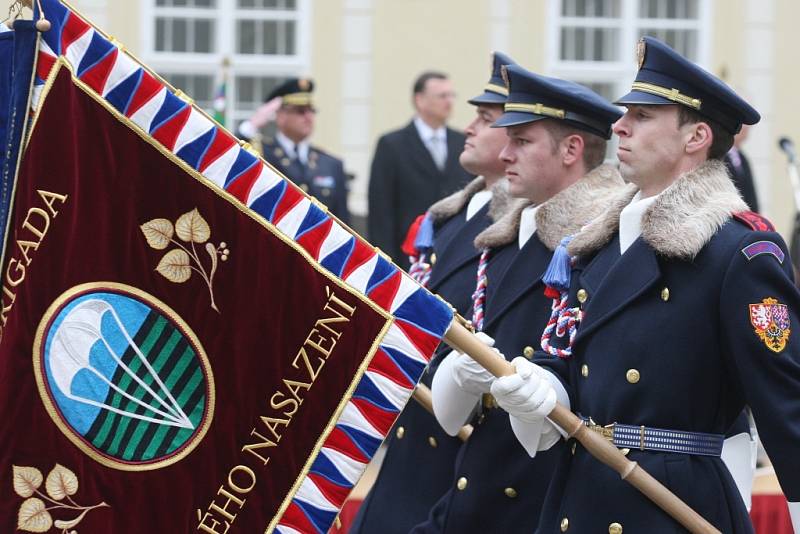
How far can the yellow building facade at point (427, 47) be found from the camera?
11.8 meters

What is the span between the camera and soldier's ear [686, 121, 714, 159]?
155 inches

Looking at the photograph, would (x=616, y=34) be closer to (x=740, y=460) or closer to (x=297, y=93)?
(x=297, y=93)

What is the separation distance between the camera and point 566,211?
15.2ft

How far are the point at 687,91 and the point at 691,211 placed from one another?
31 centimetres

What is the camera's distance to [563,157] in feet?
15.7

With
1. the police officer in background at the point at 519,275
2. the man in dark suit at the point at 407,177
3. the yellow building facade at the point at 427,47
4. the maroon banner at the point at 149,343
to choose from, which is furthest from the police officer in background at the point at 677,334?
the yellow building facade at the point at 427,47

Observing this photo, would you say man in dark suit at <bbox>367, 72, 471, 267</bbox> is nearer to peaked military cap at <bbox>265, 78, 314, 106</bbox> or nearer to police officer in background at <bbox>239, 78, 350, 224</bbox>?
police officer in background at <bbox>239, 78, 350, 224</bbox>

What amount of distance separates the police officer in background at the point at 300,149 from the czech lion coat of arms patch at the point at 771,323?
20.4 ft

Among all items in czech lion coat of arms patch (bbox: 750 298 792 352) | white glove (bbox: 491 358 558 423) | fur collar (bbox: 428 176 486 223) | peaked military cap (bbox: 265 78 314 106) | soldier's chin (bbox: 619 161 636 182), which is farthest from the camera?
peaked military cap (bbox: 265 78 314 106)

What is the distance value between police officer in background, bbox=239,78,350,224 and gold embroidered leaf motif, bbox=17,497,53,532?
19.5ft

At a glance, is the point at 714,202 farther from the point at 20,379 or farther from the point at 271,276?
the point at 20,379

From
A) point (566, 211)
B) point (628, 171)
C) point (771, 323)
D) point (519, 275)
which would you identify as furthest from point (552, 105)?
point (771, 323)

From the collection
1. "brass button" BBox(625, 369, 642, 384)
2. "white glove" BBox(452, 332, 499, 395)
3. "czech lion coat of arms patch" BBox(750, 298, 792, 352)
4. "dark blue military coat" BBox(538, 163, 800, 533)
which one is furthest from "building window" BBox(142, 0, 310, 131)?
"czech lion coat of arms patch" BBox(750, 298, 792, 352)

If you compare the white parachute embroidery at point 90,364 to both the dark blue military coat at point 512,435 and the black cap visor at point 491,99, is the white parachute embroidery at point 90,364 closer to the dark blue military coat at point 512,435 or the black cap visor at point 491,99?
the dark blue military coat at point 512,435
